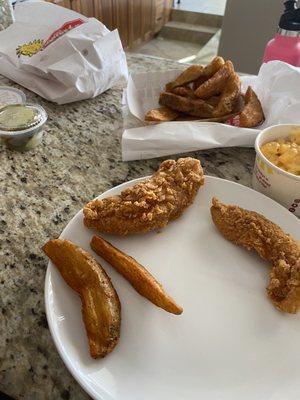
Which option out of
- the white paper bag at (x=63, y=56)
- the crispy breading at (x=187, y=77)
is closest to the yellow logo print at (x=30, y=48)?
the white paper bag at (x=63, y=56)

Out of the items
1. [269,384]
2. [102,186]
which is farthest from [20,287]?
[269,384]

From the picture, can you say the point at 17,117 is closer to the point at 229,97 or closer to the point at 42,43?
the point at 42,43

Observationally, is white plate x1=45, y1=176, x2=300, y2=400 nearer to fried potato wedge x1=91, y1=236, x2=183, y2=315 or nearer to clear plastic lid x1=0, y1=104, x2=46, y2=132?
fried potato wedge x1=91, y1=236, x2=183, y2=315

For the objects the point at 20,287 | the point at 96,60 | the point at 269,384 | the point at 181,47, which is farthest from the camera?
the point at 181,47

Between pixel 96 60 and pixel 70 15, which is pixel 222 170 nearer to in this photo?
pixel 96 60

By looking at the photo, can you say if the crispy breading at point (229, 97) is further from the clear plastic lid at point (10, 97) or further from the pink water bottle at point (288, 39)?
the clear plastic lid at point (10, 97)

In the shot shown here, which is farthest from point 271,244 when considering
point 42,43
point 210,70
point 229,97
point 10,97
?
point 42,43

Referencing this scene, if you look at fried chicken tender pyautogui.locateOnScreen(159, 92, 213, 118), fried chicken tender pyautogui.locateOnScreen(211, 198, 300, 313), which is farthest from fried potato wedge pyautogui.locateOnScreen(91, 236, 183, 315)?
fried chicken tender pyautogui.locateOnScreen(159, 92, 213, 118)
